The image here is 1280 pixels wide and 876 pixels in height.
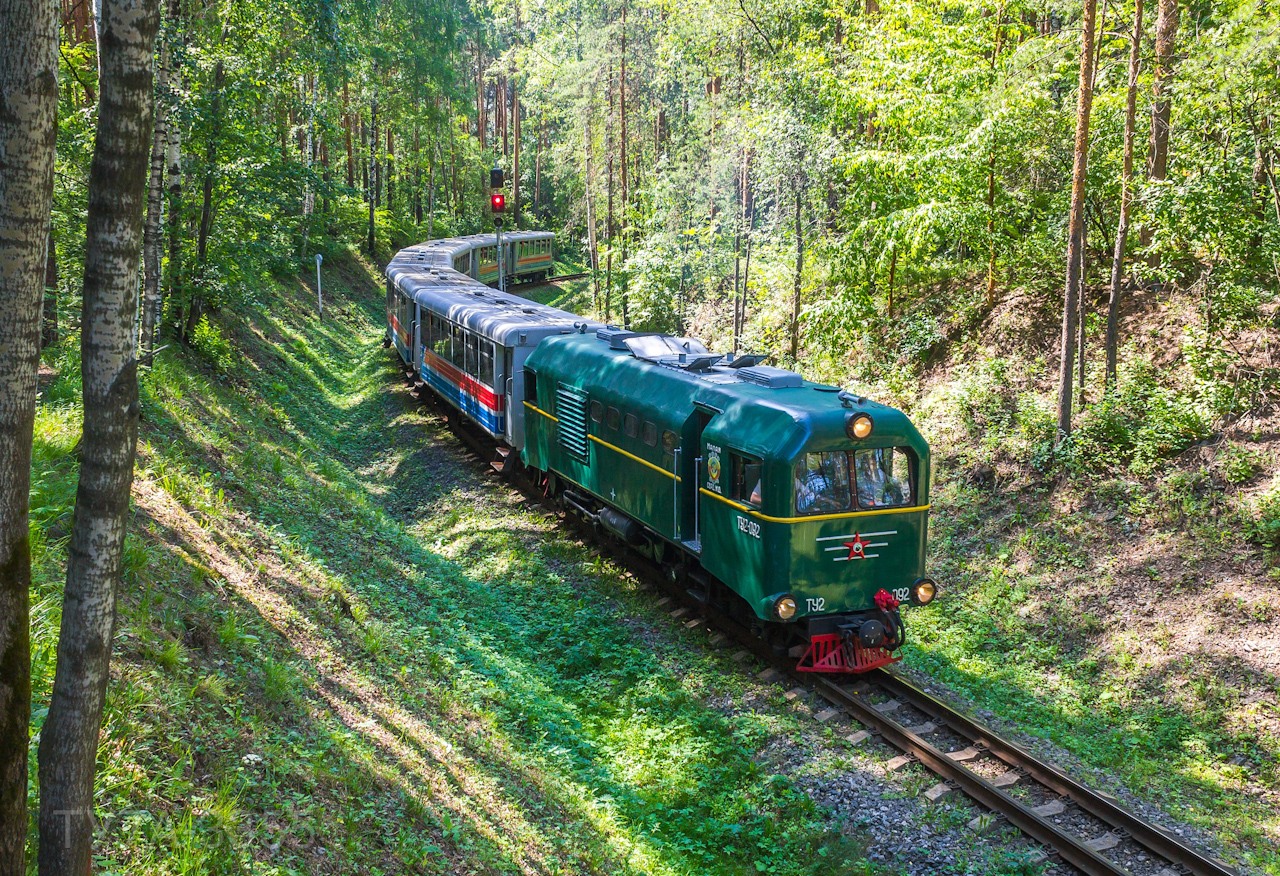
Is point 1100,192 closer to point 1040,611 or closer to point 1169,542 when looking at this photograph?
point 1169,542

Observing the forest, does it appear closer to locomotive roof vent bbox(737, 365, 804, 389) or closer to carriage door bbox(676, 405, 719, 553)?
carriage door bbox(676, 405, 719, 553)

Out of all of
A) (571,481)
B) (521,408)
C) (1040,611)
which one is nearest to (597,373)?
(571,481)

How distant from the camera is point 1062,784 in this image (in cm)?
775

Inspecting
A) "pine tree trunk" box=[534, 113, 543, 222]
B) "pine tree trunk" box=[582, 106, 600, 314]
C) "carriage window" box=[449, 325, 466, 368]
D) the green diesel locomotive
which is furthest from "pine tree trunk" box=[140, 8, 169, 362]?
"pine tree trunk" box=[534, 113, 543, 222]

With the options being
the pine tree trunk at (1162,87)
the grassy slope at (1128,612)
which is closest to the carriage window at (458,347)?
the grassy slope at (1128,612)

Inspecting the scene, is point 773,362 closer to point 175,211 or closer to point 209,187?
point 209,187

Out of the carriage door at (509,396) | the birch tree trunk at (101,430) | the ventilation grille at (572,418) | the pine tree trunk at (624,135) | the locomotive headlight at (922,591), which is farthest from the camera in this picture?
the pine tree trunk at (624,135)

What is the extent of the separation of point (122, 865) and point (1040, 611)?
10144mm

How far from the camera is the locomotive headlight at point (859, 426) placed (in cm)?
918

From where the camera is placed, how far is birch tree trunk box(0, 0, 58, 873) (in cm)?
347

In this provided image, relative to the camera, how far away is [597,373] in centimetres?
1300

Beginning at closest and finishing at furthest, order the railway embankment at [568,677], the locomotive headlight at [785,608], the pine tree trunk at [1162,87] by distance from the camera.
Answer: the railway embankment at [568,677] < the locomotive headlight at [785,608] < the pine tree trunk at [1162,87]

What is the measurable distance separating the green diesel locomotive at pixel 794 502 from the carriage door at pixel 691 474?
0.05 feet

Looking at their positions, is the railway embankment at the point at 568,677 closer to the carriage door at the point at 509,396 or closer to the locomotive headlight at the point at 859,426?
the carriage door at the point at 509,396
